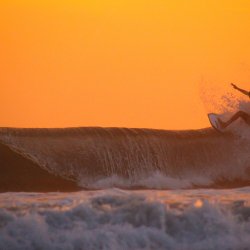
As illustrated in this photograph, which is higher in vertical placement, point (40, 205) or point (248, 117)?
point (248, 117)

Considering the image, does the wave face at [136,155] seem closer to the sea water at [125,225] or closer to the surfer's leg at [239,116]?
the surfer's leg at [239,116]

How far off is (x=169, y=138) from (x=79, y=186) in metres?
4.06

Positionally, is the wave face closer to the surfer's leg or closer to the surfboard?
the surfboard

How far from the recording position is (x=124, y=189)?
51.6 feet

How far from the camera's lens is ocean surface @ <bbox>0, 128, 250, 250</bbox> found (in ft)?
26.1

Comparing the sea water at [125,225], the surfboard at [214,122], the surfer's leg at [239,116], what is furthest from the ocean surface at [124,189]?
the surfer's leg at [239,116]

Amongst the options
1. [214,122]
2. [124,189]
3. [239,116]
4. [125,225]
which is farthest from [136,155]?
[125,225]

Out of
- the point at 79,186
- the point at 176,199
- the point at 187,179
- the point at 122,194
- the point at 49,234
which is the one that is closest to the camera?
the point at 49,234

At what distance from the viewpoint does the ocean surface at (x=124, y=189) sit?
796 centimetres

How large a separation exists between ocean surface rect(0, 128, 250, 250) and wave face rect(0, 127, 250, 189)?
3cm

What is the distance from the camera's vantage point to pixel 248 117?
19.0 meters

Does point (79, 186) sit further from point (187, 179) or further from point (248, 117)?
point (248, 117)

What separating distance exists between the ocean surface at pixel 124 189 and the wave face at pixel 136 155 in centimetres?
3

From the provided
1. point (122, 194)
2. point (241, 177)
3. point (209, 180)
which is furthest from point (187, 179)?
point (122, 194)
